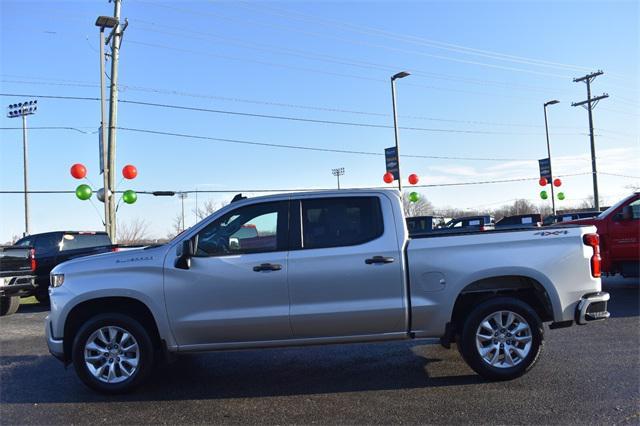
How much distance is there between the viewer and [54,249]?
13148mm

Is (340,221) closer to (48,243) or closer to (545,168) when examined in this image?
(48,243)

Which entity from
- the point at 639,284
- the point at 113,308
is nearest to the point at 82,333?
the point at 113,308

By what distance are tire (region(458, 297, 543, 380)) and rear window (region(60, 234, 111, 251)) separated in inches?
435

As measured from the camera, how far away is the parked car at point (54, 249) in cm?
1284

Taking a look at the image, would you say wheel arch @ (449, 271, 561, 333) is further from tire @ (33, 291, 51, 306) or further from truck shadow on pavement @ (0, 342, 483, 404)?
tire @ (33, 291, 51, 306)

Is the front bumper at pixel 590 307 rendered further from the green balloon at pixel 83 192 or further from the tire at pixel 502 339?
the green balloon at pixel 83 192

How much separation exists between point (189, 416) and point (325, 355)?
91.1 inches

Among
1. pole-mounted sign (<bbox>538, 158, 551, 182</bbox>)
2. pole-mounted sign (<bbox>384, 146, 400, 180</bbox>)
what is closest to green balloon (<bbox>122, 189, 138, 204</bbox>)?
pole-mounted sign (<bbox>384, 146, 400, 180</bbox>)

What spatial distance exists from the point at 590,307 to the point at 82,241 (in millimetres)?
12283

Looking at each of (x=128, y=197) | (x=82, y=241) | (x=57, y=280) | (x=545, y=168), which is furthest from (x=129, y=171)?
(x=545, y=168)

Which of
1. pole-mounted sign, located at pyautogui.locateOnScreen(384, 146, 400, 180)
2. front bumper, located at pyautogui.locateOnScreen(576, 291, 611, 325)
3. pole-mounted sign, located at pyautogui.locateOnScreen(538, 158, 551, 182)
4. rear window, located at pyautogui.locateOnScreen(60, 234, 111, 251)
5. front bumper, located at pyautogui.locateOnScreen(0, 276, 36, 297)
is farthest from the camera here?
pole-mounted sign, located at pyautogui.locateOnScreen(538, 158, 551, 182)

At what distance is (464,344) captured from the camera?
5.27 m

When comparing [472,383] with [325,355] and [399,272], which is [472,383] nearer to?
[399,272]

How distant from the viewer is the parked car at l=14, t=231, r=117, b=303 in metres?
12.8
